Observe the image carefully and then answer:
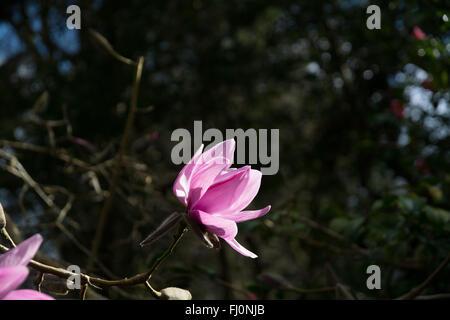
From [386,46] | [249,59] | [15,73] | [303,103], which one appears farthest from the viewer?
[303,103]

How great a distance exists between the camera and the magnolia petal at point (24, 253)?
31 centimetres

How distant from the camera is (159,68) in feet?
5.88

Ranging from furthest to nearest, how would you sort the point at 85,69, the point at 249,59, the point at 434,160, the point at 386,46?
the point at 249,59, the point at 85,69, the point at 386,46, the point at 434,160

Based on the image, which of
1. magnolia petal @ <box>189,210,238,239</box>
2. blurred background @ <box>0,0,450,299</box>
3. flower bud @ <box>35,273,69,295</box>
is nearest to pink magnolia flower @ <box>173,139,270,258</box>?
magnolia petal @ <box>189,210,238,239</box>

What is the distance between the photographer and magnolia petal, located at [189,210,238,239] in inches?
16.4

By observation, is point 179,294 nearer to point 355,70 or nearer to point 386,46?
point 386,46

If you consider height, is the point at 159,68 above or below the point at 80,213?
above

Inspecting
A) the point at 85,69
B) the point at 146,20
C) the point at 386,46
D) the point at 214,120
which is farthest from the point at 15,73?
the point at 386,46

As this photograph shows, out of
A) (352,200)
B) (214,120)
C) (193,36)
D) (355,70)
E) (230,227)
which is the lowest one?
(352,200)

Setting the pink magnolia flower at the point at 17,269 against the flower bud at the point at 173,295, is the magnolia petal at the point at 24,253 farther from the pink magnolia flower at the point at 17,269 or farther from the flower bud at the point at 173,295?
the flower bud at the point at 173,295

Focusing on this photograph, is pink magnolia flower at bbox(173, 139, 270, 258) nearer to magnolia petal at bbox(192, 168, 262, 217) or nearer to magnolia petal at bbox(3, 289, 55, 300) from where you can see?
magnolia petal at bbox(192, 168, 262, 217)

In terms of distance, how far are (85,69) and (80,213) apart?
1.77 feet

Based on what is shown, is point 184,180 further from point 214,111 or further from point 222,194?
point 214,111

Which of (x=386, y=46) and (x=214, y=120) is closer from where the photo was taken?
(x=386, y=46)
